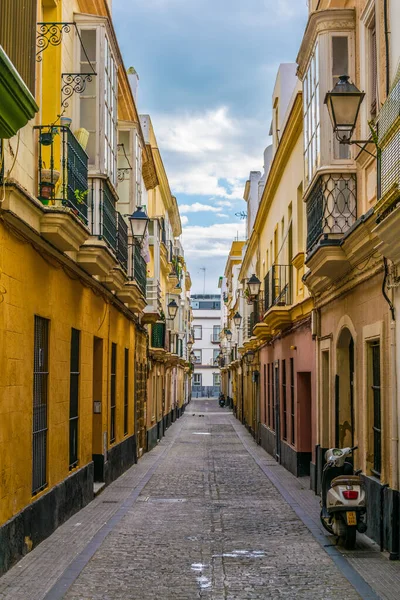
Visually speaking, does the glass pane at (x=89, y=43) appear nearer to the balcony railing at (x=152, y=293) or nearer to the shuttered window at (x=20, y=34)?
the shuttered window at (x=20, y=34)

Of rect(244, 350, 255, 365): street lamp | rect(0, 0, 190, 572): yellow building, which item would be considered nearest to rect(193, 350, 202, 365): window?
rect(244, 350, 255, 365): street lamp

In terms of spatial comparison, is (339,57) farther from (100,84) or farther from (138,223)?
(138,223)

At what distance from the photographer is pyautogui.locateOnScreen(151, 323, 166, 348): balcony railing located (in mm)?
28072

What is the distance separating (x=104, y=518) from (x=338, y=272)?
16.1 feet

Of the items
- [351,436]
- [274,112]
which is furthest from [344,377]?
[274,112]

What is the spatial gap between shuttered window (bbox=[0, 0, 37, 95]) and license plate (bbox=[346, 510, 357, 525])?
221 inches

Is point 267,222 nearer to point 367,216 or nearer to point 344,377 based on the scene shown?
point 344,377

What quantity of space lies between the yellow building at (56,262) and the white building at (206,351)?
76.6 meters

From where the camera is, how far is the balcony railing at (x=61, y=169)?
30.4ft

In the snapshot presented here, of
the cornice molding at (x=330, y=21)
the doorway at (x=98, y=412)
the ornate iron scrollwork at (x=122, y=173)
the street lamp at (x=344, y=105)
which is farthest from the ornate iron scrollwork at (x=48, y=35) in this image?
the ornate iron scrollwork at (x=122, y=173)

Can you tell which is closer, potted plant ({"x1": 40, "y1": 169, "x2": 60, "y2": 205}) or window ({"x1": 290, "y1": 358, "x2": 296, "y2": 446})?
potted plant ({"x1": 40, "y1": 169, "x2": 60, "y2": 205})

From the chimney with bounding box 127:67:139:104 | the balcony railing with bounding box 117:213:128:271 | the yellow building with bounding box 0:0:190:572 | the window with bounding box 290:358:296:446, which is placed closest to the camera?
the yellow building with bounding box 0:0:190:572

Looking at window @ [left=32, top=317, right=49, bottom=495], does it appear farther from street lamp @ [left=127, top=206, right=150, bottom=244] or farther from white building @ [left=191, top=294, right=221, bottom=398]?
white building @ [left=191, top=294, right=221, bottom=398]

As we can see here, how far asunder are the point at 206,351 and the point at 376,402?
85245 millimetres
